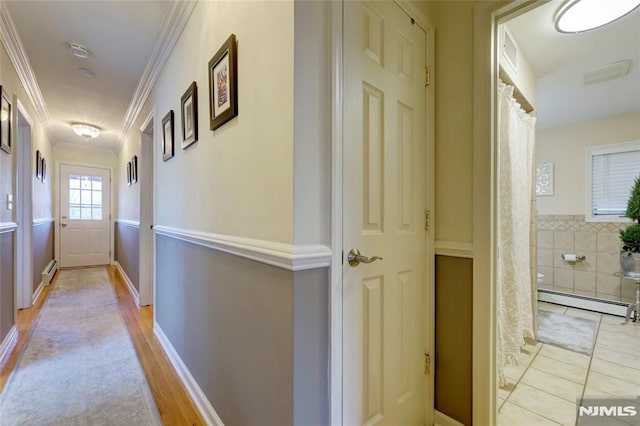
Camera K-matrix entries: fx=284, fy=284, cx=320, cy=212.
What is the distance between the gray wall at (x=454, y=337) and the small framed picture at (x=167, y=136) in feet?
6.92

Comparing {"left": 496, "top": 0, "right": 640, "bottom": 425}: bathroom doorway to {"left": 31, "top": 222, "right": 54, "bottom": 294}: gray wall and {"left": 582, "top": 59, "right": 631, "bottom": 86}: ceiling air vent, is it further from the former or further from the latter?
{"left": 31, "top": 222, "right": 54, "bottom": 294}: gray wall

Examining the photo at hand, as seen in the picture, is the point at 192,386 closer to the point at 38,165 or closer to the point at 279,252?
the point at 279,252

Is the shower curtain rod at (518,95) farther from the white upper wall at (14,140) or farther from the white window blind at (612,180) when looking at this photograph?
the white upper wall at (14,140)

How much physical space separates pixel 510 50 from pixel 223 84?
6.23ft

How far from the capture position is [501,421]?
151 cm

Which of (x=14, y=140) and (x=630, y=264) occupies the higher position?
(x=14, y=140)

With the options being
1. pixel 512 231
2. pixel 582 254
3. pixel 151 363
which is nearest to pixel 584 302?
pixel 582 254

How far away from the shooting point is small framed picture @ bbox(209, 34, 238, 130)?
1249 mm

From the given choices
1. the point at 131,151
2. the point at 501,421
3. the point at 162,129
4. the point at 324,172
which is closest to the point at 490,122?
the point at 324,172

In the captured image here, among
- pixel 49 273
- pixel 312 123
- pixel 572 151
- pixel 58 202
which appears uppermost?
pixel 572 151

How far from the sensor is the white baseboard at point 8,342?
2119mm

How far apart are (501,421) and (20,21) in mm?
3996

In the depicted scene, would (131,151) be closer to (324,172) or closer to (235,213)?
(235,213)

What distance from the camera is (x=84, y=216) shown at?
563 centimetres
